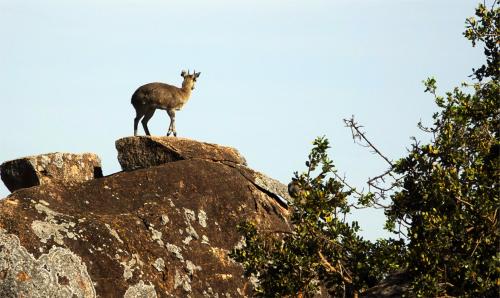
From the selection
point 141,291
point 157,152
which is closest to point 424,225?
point 141,291

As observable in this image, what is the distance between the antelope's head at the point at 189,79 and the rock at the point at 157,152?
27.8 ft

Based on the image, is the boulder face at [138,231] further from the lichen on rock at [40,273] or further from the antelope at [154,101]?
the antelope at [154,101]

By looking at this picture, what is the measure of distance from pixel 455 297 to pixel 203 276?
298 inches

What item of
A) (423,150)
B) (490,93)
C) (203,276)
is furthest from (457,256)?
(203,276)

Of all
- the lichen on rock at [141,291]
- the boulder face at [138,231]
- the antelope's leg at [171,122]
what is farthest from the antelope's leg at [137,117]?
the lichen on rock at [141,291]

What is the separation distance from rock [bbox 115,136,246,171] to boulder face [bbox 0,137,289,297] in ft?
2.60

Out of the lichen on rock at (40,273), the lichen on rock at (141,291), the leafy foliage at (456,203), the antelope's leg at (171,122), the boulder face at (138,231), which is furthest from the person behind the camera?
the antelope's leg at (171,122)

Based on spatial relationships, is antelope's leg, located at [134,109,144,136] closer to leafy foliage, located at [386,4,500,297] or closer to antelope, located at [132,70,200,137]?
antelope, located at [132,70,200,137]

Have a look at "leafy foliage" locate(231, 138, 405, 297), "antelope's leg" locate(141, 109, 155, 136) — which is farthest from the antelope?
"leafy foliage" locate(231, 138, 405, 297)

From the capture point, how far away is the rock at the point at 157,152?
21.8 metres

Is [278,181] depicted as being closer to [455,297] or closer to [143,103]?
[143,103]

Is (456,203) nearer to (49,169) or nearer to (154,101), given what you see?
(49,169)

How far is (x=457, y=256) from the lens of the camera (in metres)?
10.2

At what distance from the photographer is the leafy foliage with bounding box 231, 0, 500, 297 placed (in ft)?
33.8
